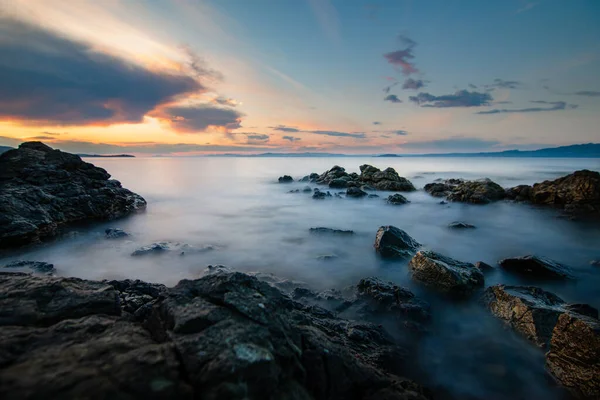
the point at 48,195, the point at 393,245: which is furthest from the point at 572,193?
the point at 48,195

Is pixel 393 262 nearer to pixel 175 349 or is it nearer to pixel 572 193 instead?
pixel 175 349

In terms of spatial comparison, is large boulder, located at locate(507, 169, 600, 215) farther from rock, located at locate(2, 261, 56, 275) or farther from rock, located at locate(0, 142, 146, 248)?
rock, located at locate(0, 142, 146, 248)

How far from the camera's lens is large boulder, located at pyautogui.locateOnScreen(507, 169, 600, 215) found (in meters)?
17.1

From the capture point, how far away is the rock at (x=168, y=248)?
978 centimetres

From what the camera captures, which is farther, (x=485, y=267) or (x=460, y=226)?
(x=460, y=226)

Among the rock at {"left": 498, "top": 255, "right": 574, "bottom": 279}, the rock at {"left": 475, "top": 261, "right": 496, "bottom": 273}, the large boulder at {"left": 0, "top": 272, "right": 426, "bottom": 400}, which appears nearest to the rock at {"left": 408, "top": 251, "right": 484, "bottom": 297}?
the rock at {"left": 475, "top": 261, "right": 496, "bottom": 273}

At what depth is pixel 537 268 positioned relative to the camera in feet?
27.3

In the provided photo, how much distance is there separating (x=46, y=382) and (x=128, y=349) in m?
0.53

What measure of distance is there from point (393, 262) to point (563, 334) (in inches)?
198

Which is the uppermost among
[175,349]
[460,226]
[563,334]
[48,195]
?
[175,349]

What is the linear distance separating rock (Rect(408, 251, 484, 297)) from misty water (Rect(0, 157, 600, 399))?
15.1 inches

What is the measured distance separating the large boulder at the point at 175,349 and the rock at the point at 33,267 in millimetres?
5855

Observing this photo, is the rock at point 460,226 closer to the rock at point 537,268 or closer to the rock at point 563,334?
the rock at point 537,268

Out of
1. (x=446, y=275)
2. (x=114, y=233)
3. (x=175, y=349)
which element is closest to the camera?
(x=175, y=349)
